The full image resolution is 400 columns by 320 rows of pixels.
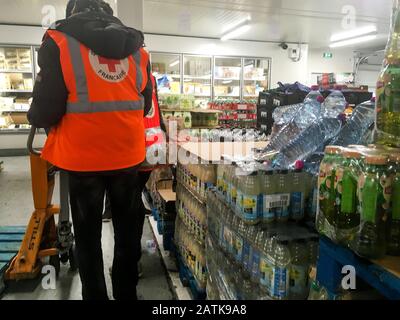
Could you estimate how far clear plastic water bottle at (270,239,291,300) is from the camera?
4.68 feet

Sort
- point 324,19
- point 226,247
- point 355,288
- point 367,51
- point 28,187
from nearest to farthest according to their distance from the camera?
point 355,288 → point 226,247 → point 28,187 → point 324,19 → point 367,51

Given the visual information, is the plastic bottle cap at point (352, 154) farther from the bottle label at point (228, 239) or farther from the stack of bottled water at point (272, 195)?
the bottle label at point (228, 239)

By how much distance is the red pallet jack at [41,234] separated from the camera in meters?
2.68

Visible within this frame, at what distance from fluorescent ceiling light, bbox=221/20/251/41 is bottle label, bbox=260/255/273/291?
758 cm

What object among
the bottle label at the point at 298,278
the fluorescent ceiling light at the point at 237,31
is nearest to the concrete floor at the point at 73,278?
the bottle label at the point at 298,278

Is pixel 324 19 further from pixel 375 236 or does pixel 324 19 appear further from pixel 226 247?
pixel 375 236

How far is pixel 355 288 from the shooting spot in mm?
1146

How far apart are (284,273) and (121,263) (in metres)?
1.18

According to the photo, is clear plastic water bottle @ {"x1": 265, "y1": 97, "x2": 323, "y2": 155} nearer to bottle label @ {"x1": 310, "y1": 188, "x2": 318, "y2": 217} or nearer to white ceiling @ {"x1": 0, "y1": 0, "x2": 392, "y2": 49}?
bottle label @ {"x1": 310, "y1": 188, "x2": 318, "y2": 217}

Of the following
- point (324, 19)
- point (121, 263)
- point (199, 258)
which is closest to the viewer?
point (121, 263)

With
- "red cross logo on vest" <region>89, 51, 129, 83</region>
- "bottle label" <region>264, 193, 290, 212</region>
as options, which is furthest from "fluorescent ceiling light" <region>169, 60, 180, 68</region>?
"bottle label" <region>264, 193, 290, 212</region>

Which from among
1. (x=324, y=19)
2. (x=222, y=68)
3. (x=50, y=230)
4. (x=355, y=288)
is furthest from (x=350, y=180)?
(x=222, y=68)

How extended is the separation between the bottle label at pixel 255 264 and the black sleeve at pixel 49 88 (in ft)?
3.86

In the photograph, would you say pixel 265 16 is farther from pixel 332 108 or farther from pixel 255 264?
pixel 255 264
